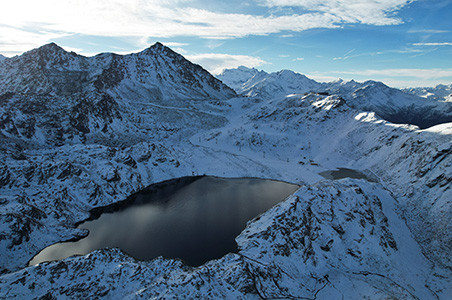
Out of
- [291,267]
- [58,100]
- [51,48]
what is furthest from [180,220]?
[51,48]

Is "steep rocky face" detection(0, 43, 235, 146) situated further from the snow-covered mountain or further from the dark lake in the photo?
the dark lake

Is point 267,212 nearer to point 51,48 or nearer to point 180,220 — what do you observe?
point 180,220

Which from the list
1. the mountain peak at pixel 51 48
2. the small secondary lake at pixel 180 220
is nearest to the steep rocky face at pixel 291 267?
the small secondary lake at pixel 180 220

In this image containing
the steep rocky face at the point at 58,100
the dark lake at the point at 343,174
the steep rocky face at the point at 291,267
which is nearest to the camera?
the steep rocky face at the point at 291,267

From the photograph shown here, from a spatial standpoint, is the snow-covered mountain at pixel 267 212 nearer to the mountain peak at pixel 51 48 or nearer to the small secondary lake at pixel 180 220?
the small secondary lake at pixel 180 220

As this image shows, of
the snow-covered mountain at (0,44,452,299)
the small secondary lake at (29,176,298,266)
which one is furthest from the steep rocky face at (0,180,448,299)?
the small secondary lake at (29,176,298,266)

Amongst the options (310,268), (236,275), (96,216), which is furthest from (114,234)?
(310,268)
